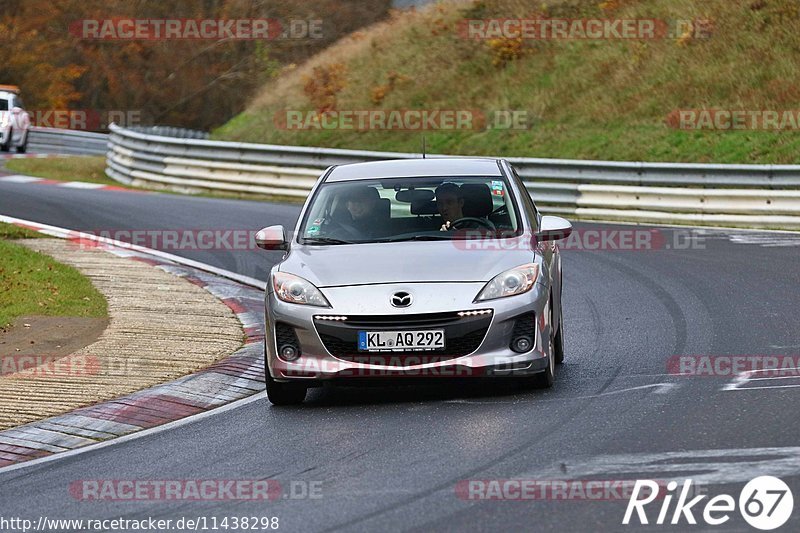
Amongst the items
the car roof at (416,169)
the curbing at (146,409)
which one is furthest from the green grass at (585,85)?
the curbing at (146,409)

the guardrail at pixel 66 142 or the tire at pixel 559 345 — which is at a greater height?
the guardrail at pixel 66 142

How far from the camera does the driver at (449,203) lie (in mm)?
9836

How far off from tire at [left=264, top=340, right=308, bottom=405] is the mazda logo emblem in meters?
0.96

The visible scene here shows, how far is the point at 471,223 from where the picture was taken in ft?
32.0

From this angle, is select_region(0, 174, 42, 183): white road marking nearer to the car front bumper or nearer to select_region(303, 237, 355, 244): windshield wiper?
select_region(303, 237, 355, 244): windshield wiper

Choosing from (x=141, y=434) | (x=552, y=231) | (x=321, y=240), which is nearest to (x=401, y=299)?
(x=321, y=240)

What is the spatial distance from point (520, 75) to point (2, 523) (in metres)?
26.4

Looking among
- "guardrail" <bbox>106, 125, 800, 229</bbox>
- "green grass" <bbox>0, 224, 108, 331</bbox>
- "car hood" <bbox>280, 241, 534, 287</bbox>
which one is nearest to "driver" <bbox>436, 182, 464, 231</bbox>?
"car hood" <bbox>280, 241, 534, 287</bbox>

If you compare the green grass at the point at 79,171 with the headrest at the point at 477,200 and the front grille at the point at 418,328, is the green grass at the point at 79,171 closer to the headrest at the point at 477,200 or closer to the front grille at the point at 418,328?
the headrest at the point at 477,200

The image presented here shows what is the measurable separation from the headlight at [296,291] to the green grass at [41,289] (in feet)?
13.2

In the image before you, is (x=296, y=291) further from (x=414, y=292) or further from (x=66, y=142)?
(x=66, y=142)

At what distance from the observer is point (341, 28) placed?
192 ft

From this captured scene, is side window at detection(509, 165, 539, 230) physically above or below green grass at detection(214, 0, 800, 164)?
below

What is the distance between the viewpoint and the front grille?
862 centimetres
